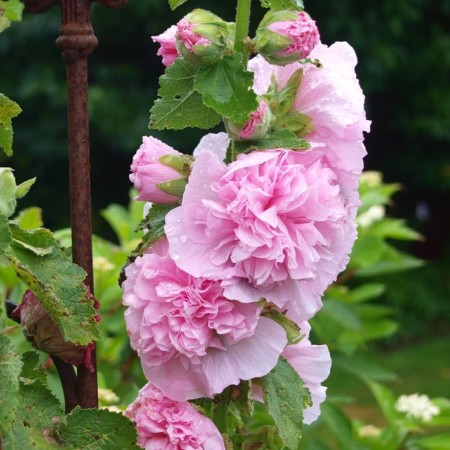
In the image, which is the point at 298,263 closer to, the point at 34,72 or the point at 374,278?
the point at 34,72

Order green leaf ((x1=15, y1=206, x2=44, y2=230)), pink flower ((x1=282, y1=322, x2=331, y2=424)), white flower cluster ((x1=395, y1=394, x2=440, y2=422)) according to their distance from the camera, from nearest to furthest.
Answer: pink flower ((x1=282, y1=322, x2=331, y2=424)) → green leaf ((x1=15, y1=206, x2=44, y2=230)) → white flower cluster ((x1=395, y1=394, x2=440, y2=422))

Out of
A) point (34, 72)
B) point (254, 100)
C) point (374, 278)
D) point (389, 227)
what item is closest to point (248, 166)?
point (254, 100)

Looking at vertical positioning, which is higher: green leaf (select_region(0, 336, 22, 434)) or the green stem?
the green stem

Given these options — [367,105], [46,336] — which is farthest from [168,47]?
[367,105]

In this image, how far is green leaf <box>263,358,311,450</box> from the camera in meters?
0.80

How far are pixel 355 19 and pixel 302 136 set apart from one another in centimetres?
764

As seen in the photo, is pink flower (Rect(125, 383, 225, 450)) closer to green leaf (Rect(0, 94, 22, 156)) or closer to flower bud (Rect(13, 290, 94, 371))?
flower bud (Rect(13, 290, 94, 371))

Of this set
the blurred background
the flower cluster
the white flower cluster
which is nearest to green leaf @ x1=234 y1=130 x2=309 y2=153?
the flower cluster

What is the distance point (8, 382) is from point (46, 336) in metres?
0.12

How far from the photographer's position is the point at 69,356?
798 mm

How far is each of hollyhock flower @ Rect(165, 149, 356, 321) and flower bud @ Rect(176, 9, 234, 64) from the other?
82 mm

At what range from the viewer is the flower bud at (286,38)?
77 centimetres

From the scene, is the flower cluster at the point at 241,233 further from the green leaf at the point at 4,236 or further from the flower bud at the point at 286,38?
the green leaf at the point at 4,236

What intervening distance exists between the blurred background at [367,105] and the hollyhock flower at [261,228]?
5919mm
